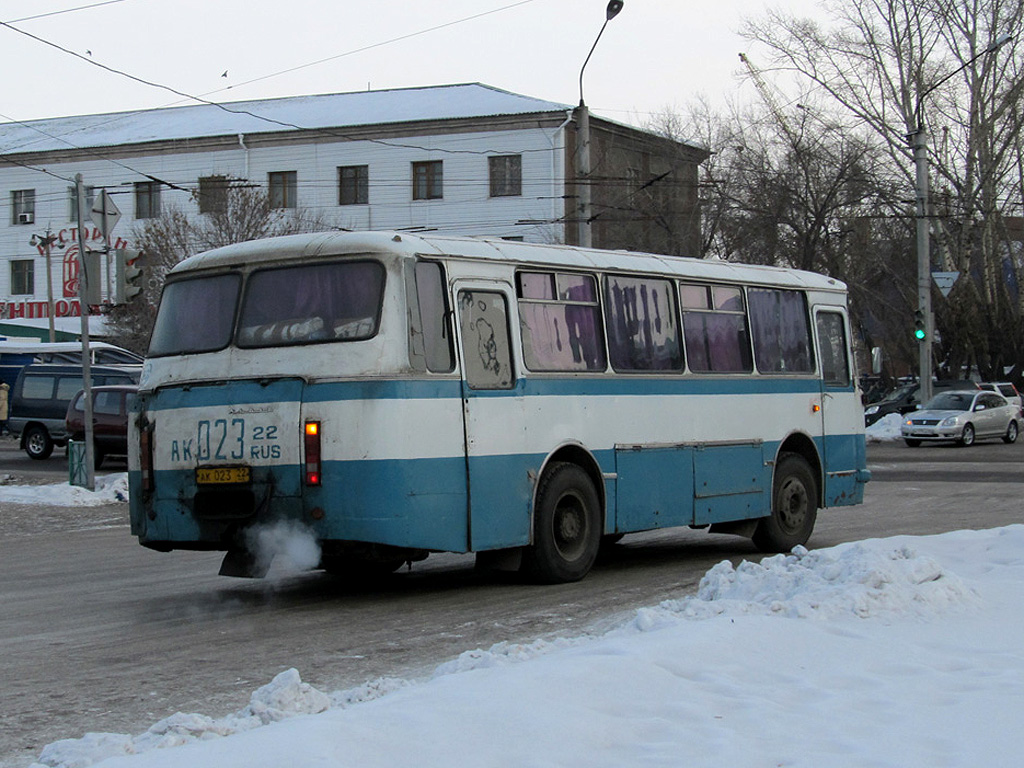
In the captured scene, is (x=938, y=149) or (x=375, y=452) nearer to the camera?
(x=375, y=452)

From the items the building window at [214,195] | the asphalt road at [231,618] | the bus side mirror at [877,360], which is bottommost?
the asphalt road at [231,618]

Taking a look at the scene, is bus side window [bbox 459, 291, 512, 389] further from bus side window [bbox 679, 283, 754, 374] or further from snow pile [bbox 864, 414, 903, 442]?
snow pile [bbox 864, 414, 903, 442]

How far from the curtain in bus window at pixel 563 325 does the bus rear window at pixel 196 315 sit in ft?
7.35

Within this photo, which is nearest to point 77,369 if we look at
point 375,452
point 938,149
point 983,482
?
point 983,482

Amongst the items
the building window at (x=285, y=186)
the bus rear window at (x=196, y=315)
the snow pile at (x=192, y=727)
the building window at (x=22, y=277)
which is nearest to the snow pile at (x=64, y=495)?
the bus rear window at (x=196, y=315)

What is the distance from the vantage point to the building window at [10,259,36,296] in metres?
66.1

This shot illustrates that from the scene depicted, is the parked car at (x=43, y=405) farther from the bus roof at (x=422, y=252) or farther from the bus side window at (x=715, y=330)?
the bus roof at (x=422, y=252)

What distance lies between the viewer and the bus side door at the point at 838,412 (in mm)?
14812

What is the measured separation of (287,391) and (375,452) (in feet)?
2.56

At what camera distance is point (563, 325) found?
11406mm

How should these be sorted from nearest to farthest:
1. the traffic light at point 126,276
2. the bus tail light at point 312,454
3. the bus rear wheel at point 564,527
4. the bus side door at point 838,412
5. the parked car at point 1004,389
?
1. the bus tail light at point 312,454
2. the bus rear wheel at point 564,527
3. the bus side door at point 838,412
4. the traffic light at point 126,276
5. the parked car at point 1004,389

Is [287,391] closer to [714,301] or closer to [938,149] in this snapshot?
[714,301]

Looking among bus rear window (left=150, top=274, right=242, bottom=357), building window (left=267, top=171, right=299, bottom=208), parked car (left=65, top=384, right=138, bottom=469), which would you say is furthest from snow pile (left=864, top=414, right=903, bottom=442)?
bus rear window (left=150, top=274, right=242, bottom=357)

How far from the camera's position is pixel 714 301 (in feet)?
43.7
